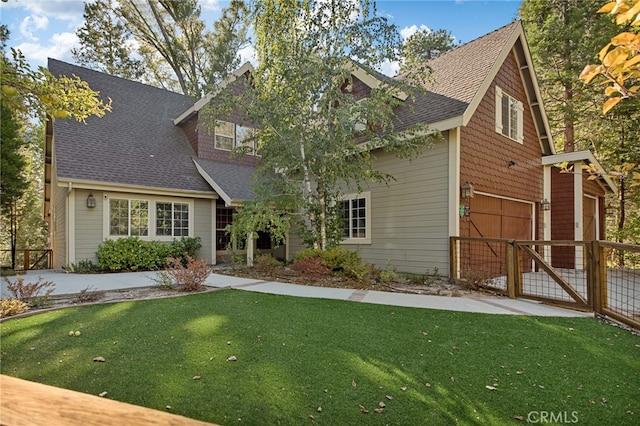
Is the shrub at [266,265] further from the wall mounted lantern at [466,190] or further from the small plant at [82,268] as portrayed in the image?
the wall mounted lantern at [466,190]

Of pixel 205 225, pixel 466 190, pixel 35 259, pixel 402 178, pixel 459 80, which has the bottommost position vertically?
Answer: pixel 35 259

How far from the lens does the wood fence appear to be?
466 centimetres

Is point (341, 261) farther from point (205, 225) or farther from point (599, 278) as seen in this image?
point (205, 225)

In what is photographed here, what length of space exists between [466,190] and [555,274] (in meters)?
2.56

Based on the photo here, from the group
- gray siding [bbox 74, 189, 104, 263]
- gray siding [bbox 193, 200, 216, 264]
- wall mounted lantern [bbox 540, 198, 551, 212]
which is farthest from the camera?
gray siding [bbox 193, 200, 216, 264]

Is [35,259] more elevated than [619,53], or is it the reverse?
[619,53]

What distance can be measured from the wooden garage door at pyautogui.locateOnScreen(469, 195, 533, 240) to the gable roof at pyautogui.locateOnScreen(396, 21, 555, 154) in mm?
2111

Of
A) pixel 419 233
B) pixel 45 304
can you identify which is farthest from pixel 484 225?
pixel 45 304

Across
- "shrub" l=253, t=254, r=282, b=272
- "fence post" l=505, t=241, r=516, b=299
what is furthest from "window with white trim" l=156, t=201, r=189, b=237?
"fence post" l=505, t=241, r=516, b=299

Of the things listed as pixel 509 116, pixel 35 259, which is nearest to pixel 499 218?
pixel 509 116

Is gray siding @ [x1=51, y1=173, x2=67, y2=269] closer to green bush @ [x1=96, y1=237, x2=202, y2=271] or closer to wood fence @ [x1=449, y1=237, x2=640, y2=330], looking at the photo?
green bush @ [x1=96, y1=237, x2=202, y2=271]

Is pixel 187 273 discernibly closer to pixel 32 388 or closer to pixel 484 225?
pixel 32 388

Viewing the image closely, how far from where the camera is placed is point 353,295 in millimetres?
5941

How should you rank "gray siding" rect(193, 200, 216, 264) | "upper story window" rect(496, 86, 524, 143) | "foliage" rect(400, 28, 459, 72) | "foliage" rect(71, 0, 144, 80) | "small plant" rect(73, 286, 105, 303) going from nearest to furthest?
1. "small plant" rect(73, 286, 105, 303)
2. "upper story window" rect(496, 86, 524, 143)
3. "gray siding" rect(193, 200, 216, 264)
4. "foliage" rect(71, 0, 144, 80)
5. "foliage" rect(400, 28, 459, 72)
